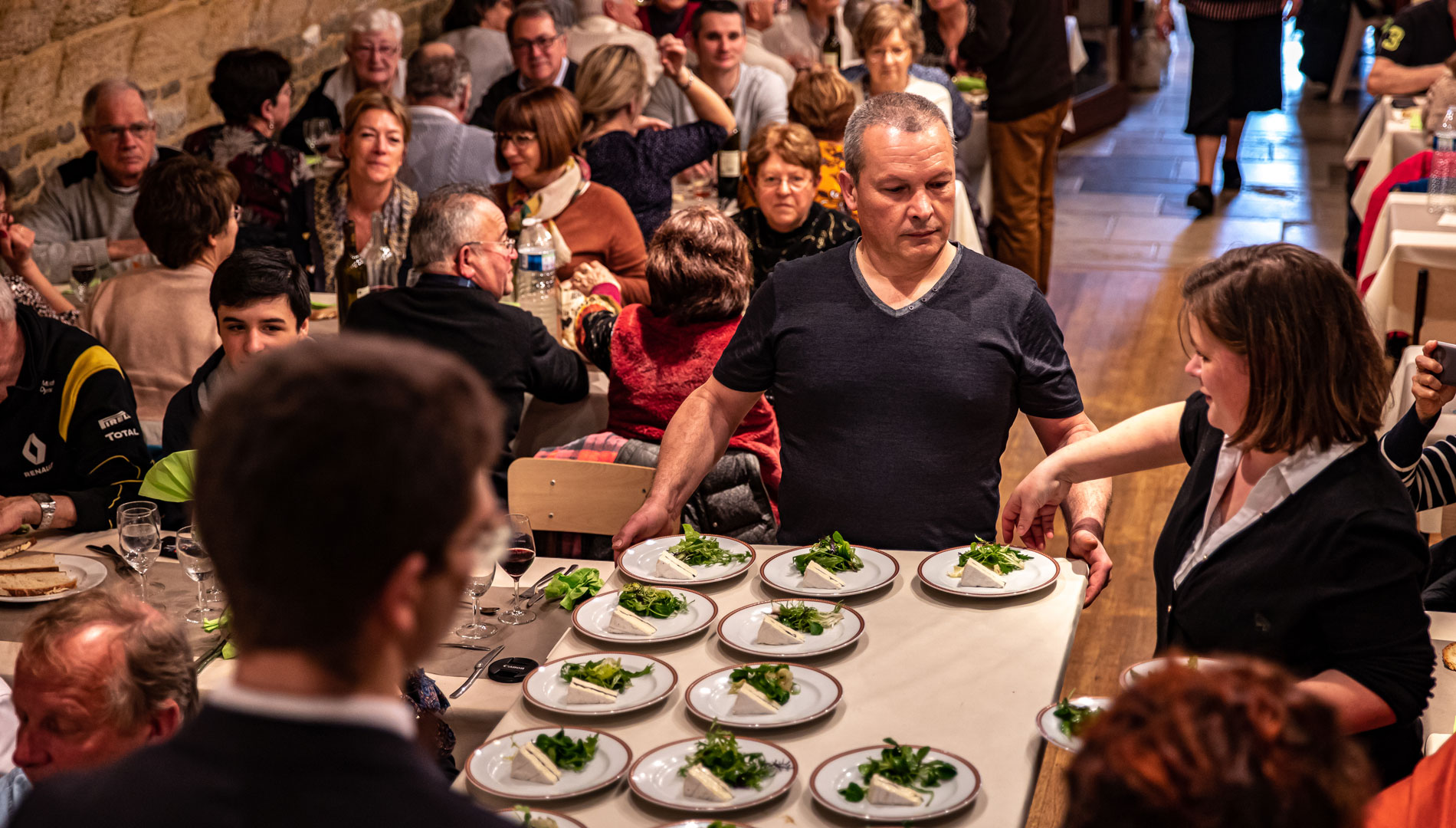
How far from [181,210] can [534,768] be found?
270cm

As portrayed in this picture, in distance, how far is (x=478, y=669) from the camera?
7.66 ft

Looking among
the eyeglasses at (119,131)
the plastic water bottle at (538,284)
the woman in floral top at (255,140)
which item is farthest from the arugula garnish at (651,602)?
the eyeglasses at (119,131)

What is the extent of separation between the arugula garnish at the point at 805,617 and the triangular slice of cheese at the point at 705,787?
0.47 m

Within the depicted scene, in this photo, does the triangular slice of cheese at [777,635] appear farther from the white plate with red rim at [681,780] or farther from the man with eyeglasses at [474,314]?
the man with eyeglasses at [474,314]

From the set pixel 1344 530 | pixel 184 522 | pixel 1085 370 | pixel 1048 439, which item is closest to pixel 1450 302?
pixel 1085 370

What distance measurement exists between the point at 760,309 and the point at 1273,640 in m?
1.25

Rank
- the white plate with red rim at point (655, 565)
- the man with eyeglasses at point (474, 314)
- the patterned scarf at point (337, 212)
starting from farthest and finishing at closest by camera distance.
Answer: the patterned scarf at point (337, 212) → the man with eyeglasses at point (474, 314) → the white plate with red rim at point (655, 565)

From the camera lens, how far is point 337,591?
0.92 metres

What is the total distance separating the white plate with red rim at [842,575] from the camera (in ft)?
7.50

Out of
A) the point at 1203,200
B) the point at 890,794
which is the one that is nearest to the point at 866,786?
the point at 890,794

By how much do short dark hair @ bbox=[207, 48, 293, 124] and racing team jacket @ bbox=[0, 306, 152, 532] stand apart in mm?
2704

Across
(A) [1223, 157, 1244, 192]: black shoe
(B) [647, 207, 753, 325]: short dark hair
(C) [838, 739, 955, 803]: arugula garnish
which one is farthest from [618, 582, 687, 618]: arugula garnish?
(A) [1223, 157, 1244, 192]: black shoe

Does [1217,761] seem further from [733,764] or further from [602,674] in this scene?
[602,674]

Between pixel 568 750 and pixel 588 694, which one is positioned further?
pixel 588 694
